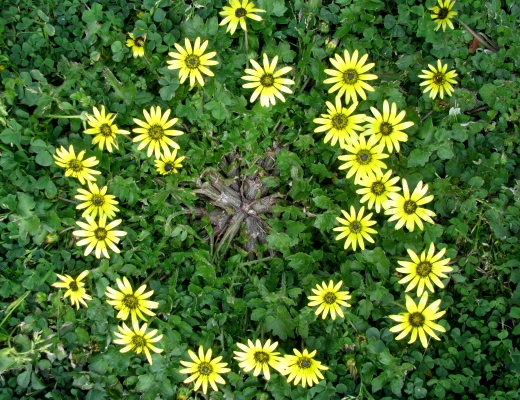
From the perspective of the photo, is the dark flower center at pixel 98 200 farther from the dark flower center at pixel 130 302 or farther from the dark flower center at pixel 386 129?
the dark flower center at pixel 386 129

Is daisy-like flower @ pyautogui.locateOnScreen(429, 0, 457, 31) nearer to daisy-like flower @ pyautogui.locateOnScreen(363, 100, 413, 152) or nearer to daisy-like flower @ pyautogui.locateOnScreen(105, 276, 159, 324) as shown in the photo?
daisy-like flower @ pyautogui.locateOnScreen(363, 100, 413, 152)

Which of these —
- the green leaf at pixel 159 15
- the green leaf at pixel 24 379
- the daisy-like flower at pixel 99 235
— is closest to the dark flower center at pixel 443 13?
the green leaf at pixel 159 15

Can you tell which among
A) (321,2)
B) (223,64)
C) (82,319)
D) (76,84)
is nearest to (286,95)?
(223,64)

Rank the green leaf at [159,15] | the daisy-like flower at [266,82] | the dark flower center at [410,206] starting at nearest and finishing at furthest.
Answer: the dark flower center at [410,206]
the daisy-like flower at [266,82]
the green leaf at [159,15]

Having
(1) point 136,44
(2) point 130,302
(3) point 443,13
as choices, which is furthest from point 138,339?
(3) point 443,13

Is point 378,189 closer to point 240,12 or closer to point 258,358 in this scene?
point 258,358

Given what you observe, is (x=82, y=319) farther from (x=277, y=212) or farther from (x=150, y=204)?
(x=277, y=212)

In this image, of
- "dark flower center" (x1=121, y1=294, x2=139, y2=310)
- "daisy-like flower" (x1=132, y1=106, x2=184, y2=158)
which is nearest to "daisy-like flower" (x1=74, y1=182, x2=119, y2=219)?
"daisy-like flower" (x1=132, y1=106, x2=184, y2=158)
